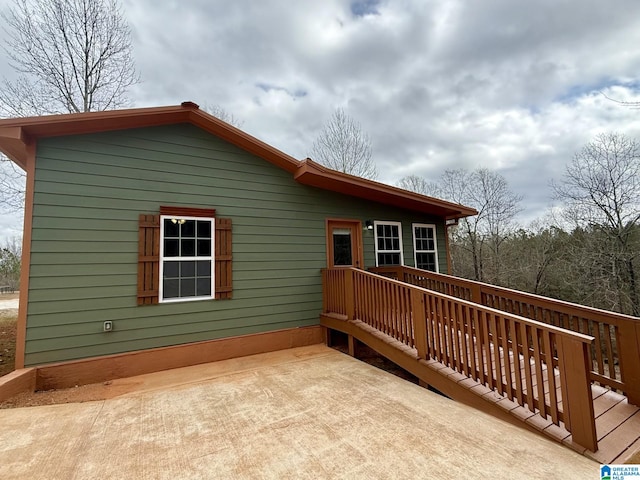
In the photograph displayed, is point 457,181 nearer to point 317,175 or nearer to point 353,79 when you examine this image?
point 353,79

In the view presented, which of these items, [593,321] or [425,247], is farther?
[425,247]

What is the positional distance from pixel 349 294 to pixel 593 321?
293cm

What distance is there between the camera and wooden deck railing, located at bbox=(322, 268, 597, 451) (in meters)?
2.02

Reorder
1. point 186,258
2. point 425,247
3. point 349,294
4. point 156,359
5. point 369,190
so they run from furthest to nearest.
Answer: point 425,247 < point 369,190 < point 349,294 < point 186,258 < point 156,359

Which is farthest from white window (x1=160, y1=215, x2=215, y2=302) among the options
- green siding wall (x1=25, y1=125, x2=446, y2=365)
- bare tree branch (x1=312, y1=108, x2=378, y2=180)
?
bare tree branch (x1=312, y1=108, x2=378, y2=180)

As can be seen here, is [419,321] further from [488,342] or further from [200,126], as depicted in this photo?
[200,126]

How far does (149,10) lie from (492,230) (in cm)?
1526

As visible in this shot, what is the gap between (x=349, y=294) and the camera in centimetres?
459

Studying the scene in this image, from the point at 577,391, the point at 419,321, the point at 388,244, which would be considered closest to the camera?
the point at 577,391

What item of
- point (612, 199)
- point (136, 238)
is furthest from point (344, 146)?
point (136, 238)

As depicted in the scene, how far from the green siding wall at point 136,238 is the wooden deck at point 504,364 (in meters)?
1.73

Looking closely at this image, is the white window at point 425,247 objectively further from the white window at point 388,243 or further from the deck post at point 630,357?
the deck post at point 630,357

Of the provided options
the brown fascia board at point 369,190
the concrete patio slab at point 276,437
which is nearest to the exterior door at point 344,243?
the brown fascia board at point 369,190

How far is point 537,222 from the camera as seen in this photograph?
12469mm
